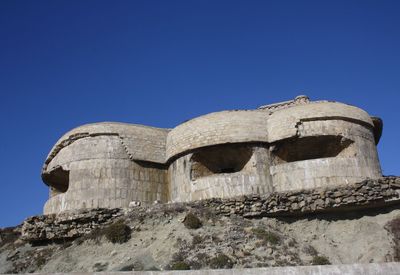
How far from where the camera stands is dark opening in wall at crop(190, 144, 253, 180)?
2136cm

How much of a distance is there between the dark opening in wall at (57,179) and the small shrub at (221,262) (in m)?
11.3

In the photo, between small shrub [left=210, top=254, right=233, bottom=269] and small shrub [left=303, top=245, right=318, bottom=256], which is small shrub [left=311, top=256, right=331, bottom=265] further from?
small shrub [left=210, top=254, right=233, bottom=269]

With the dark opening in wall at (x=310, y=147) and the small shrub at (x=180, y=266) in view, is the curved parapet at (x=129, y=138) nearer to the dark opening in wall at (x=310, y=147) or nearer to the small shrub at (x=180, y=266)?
the dark opening in wall at (x=310, y=147)

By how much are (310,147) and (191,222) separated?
8.22 meters

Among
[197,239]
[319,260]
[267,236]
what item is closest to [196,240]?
[197,239]

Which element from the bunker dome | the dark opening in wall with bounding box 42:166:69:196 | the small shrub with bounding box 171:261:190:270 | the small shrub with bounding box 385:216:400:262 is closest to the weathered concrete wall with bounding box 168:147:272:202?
the bunker dome

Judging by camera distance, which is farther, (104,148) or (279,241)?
(104,148)

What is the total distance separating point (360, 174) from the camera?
20312 mm

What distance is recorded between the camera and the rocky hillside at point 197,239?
14.4 metres

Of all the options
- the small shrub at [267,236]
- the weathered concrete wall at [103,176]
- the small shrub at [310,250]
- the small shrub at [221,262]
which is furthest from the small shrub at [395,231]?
the weathered concrete wall at [103,176]

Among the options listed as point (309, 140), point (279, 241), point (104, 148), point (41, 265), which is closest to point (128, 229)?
point (41, 265)

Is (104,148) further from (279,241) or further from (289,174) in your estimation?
(279,241)

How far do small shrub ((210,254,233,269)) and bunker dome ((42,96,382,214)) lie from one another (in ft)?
20.3

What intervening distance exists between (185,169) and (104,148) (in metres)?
4.07
